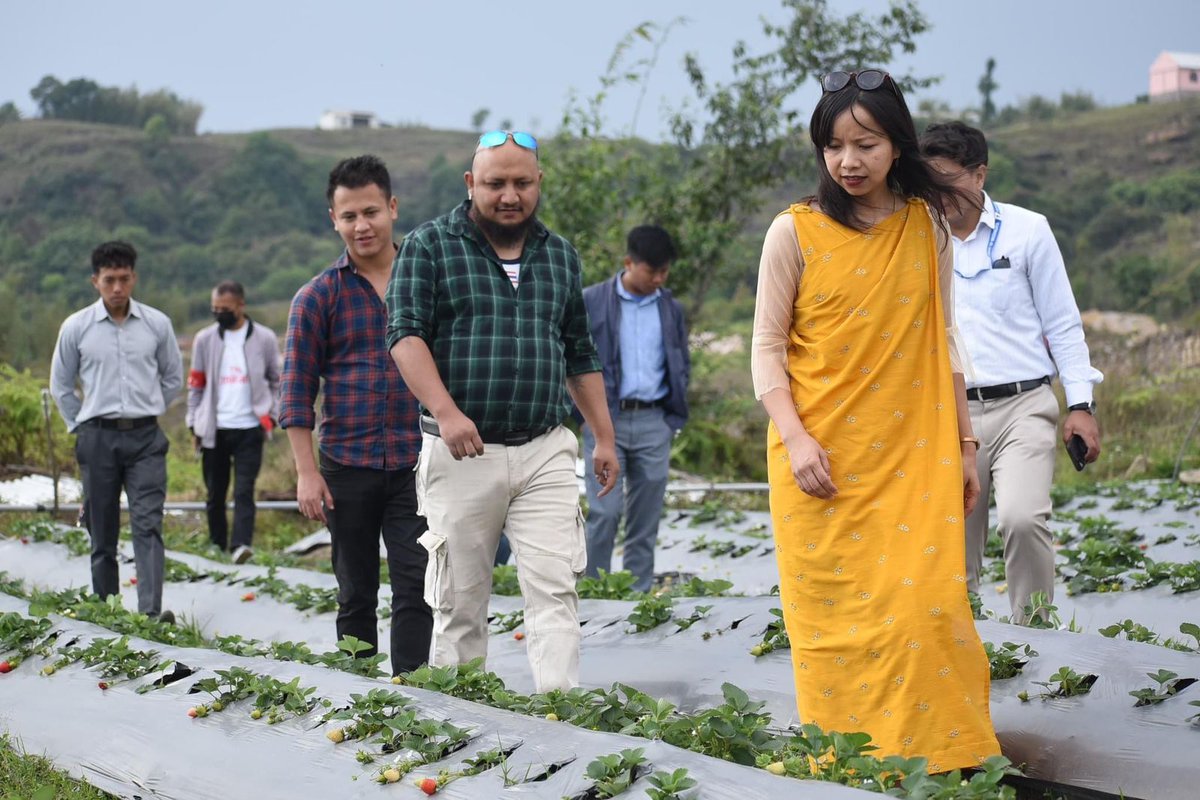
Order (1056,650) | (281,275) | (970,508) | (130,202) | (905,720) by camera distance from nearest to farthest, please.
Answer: (905,720) < (970,508) < (1056,650) < (281,275) < (130,202)

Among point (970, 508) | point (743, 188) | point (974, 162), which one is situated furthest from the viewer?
point (743, 188)

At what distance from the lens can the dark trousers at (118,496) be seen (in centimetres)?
727

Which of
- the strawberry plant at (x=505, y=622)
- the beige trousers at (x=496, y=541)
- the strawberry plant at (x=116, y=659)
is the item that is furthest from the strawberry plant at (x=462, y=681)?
the strawberry plant at (x=505, y=622)

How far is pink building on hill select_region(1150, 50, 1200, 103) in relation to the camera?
5372cm

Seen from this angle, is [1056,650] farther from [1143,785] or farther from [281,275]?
[281,275]

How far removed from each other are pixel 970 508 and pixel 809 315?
26.8 inches

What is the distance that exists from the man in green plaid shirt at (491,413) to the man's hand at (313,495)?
58cm

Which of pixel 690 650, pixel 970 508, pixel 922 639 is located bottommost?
pixel 690 650

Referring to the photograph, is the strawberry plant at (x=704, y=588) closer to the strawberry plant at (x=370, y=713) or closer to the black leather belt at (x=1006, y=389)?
the black leather belt at (x=1006, y=389)

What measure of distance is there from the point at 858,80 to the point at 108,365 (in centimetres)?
492

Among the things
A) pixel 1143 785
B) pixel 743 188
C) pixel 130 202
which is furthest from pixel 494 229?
pixel 130 202

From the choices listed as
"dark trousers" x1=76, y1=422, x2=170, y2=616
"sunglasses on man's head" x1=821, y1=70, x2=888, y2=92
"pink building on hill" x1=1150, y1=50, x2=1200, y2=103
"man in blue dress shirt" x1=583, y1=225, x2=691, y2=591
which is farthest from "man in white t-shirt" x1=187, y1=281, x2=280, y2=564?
"pink building on hill" x1=1150, y1=50, x2=1200, y2=103

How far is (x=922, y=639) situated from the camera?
351 cm

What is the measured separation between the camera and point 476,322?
445cm
